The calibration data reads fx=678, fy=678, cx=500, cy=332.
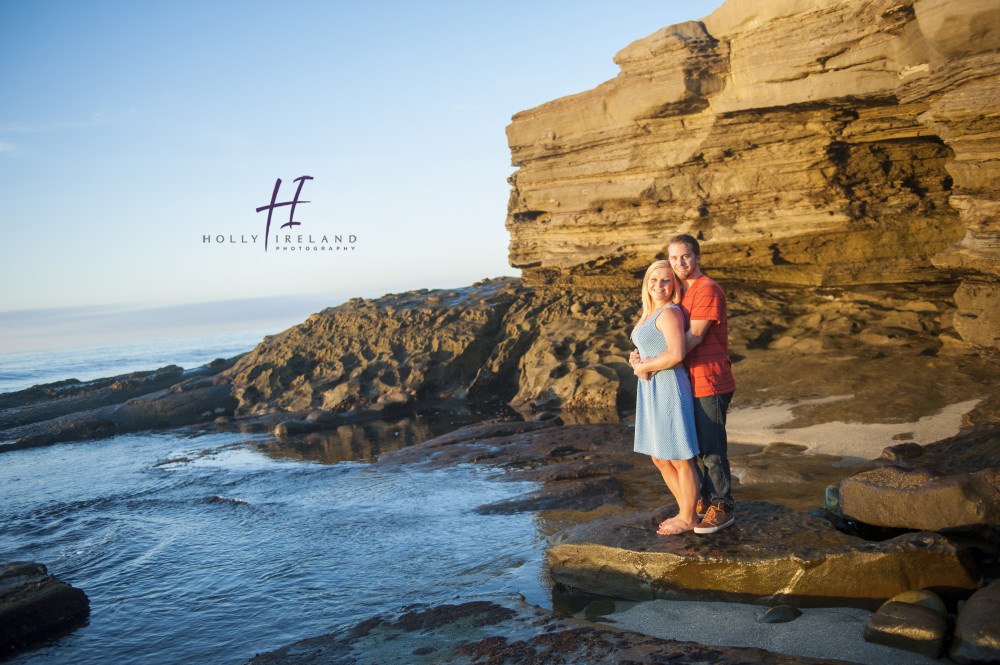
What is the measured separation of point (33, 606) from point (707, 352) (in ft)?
16.2

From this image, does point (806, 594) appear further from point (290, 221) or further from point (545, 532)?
point (290, 221)

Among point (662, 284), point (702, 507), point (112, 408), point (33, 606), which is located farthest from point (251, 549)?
point (112, 408)

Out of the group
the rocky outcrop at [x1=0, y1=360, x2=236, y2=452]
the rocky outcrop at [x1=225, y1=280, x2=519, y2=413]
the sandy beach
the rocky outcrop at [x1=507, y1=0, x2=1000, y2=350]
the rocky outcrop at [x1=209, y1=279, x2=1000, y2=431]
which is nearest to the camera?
the sandy beach

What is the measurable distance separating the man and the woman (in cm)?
7

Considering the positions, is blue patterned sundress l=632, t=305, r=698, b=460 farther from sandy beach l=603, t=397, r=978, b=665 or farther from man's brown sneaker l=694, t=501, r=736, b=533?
sandy beach l=603, t=397, r=978, b=665

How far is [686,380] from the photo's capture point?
13.9ft

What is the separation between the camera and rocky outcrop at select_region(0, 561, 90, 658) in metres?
4.61

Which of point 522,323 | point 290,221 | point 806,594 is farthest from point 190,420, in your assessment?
point 806,594

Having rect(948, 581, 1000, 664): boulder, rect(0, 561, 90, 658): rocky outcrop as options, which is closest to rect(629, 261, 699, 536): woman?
rect(948, 581, 1000, 664): boulder

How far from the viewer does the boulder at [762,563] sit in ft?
12.1

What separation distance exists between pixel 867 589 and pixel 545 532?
258 cm

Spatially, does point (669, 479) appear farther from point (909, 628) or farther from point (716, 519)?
point (909, 628)

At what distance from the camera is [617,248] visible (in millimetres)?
13242

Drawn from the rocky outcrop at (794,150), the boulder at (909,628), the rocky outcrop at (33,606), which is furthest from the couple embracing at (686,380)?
the rocky outcrop at (794,150)
